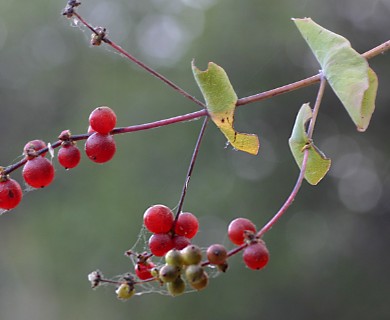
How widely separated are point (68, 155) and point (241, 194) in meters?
6.21

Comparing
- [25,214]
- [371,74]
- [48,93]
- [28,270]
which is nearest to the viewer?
[371,74]

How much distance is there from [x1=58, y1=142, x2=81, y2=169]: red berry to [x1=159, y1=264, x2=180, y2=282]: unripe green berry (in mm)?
200

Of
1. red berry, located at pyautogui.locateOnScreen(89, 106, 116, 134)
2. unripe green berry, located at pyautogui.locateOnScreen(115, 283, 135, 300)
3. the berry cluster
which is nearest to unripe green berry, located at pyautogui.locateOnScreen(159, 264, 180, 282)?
the berry cluster

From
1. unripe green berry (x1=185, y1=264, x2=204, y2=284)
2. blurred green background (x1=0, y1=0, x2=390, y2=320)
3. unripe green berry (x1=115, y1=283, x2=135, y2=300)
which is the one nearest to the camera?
unripe green berry (x1=185, y1=264, x2=204, y2=284)

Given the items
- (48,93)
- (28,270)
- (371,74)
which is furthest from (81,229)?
(371,74)

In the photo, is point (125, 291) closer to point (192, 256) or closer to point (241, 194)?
point (192, 256)

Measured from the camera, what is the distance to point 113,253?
21.7 feet

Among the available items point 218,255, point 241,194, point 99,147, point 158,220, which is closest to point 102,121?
point 99,147

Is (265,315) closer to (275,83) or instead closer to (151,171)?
(151,171)

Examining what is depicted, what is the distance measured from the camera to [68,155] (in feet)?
2.53

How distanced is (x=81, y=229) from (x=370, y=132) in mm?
3353

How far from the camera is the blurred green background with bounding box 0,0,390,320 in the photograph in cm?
675

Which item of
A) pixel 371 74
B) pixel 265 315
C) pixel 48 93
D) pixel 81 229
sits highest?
pixel 48 93

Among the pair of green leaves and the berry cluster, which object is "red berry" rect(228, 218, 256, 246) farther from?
the pair of green leaves
